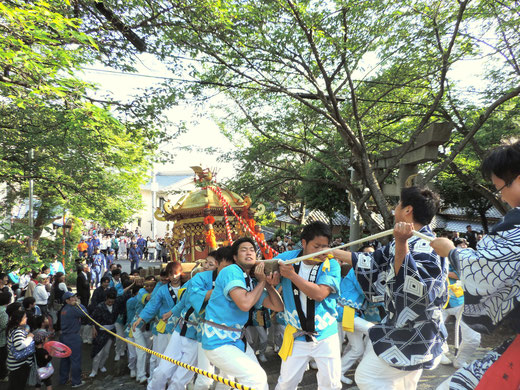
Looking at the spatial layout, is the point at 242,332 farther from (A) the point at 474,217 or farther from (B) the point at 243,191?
(A) the point at 474,217

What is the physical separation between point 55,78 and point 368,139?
8321mm

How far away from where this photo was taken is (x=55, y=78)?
4570 mm

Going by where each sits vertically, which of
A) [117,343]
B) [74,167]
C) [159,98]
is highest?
[159,98]

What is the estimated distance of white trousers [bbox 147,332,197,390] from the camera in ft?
14.1

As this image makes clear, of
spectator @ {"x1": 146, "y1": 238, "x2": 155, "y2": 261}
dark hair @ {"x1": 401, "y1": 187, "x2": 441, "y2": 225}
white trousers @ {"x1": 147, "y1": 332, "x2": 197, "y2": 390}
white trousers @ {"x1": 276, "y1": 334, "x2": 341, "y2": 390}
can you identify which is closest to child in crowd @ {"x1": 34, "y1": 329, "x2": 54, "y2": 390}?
white trousers @ {"x1": 147, "y1": 332, "x2": 197, "y2": 390}

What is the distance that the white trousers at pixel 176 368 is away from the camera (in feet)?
14.1

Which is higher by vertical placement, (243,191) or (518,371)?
(243,191)

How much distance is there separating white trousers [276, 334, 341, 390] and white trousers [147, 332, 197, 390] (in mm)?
1611

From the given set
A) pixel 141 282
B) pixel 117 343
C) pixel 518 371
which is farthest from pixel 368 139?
pixel 518 371

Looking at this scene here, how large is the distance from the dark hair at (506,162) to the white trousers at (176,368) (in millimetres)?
3817

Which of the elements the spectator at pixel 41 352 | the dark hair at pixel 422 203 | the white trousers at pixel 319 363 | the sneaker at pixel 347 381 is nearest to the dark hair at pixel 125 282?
the spectator at pixel 41 352

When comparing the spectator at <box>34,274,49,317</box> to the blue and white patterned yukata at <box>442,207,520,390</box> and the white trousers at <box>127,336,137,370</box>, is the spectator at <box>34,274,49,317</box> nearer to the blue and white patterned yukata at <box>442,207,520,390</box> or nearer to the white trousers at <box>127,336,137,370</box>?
the white trousers at <box>127,336,137,370</box>

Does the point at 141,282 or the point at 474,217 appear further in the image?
the point at 474,217

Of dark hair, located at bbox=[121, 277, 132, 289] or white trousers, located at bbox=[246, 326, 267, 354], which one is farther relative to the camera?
dark hair, located at bbox=[121, 277, 132, 289]
